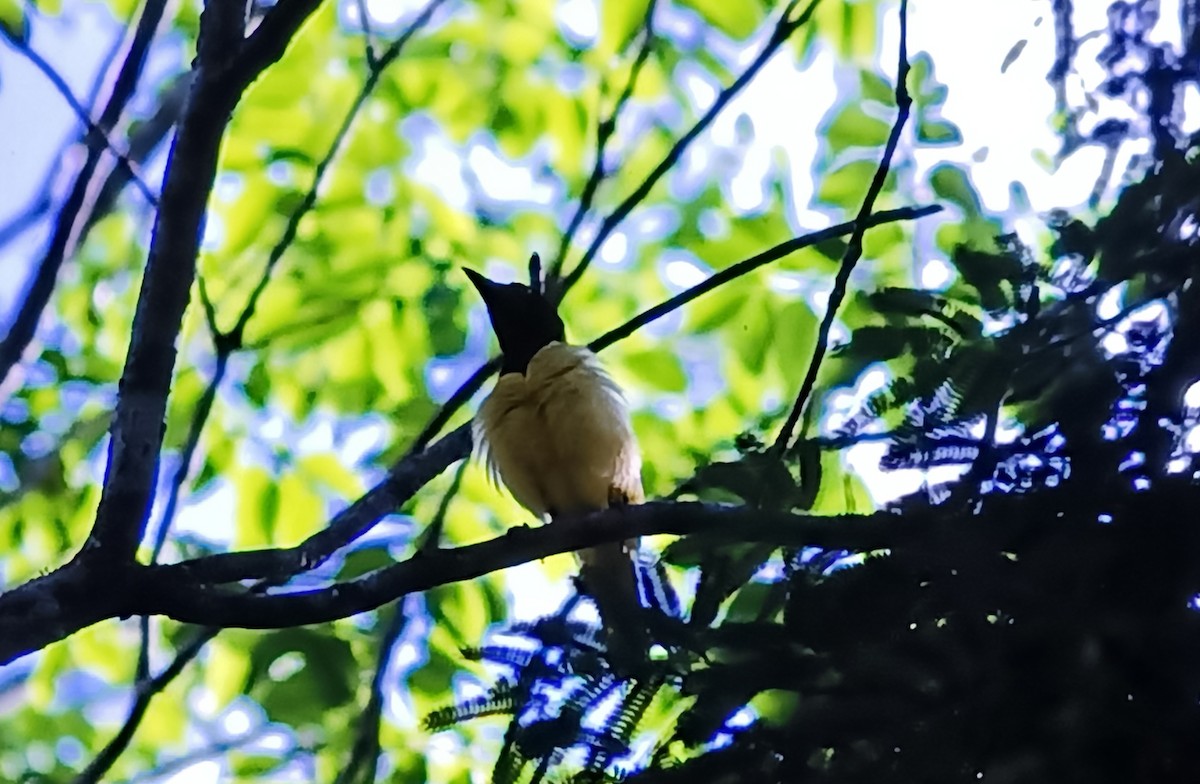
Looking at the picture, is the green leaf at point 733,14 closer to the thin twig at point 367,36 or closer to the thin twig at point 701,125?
the thin twig at point 701,125

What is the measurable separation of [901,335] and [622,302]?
2.70 m

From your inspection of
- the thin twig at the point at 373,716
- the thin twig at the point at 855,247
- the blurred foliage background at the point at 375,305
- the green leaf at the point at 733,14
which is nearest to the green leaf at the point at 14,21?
the blurred foliage background at the point at 375,305

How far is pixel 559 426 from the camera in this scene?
3.53 m

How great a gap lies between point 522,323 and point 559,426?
1.51ft

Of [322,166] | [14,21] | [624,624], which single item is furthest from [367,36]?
[624,624]

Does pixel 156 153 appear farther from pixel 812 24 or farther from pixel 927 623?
pixel 927 623

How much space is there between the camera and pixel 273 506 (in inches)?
158

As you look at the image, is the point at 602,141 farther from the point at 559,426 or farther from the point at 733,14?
the point at 559,426

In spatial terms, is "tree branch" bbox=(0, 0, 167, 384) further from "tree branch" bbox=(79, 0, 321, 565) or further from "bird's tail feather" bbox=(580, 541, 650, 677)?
"bird's tail feather" bbox=(580, 541, 650, 677)

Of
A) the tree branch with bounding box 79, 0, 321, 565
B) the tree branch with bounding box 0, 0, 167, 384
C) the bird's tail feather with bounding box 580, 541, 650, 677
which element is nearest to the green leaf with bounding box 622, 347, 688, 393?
the tree branch with bounding box 0, 0, 167, 384

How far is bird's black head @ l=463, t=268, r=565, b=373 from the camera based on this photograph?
3830mm

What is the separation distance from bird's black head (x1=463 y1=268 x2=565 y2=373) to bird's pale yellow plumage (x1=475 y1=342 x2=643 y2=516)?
171 mm

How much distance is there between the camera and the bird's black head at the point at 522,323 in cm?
383

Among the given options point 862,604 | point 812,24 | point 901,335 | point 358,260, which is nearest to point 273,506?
point 358,260
